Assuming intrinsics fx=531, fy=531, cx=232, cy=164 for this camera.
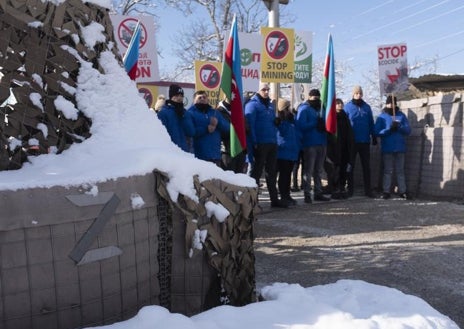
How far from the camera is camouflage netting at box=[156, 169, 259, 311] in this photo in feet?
9.36

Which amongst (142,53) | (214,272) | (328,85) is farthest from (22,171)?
(328,85)

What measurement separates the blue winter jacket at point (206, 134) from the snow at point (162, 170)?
13.1ft

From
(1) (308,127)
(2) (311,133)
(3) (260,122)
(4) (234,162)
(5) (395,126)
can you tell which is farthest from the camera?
(5) (395,126)

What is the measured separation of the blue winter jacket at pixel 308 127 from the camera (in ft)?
29.6

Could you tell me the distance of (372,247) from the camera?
19.1 ft

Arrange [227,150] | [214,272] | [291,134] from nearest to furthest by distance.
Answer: [214,272], [227,150], [291,134]

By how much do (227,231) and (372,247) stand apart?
3211mm

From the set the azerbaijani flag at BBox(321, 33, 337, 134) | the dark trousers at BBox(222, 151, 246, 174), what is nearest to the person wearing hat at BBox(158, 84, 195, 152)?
the dark trousers at BBox(222, 151, 246, 174)

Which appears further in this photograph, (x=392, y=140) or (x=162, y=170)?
(x=392, y=140)

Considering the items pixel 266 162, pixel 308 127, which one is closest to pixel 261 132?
pixel 266 162

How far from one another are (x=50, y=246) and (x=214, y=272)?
1.07m

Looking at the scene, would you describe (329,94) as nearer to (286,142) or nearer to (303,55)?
(286,142)

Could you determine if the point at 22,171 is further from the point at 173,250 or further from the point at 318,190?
the point at 318,190

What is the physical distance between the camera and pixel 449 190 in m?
9.44
